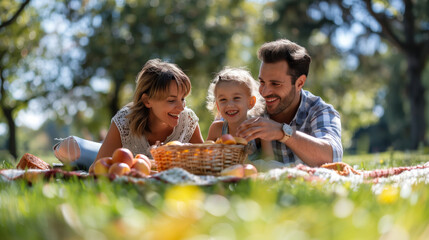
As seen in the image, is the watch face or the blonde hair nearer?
the watch face

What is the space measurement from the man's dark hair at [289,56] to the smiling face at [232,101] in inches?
16.8

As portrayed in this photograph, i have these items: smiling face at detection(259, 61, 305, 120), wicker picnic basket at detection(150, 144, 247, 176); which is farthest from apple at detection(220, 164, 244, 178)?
smiling face at detection(259, 61, 305, 120)

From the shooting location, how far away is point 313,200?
78.1 inches

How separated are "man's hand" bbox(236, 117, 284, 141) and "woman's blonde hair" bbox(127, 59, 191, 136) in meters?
1.33

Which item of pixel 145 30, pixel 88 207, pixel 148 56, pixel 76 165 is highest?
pixel 145 30

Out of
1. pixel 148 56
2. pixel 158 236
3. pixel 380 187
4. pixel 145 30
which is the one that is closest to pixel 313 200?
pixel 380 187

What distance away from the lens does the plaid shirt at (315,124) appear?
3.90 metres

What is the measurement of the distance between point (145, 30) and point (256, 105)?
15054mm

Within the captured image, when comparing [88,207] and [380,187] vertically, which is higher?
[88,207]

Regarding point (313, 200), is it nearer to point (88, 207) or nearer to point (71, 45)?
point (88, 207)

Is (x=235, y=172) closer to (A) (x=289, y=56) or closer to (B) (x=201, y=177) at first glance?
(B) (x=201, y=177)

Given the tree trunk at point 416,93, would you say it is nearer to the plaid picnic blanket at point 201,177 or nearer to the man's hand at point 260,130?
the plaid picnic blanket at point 201,177

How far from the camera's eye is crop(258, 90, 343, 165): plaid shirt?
153 inches

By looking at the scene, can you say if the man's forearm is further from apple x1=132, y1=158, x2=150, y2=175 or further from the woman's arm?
the woman's arm
